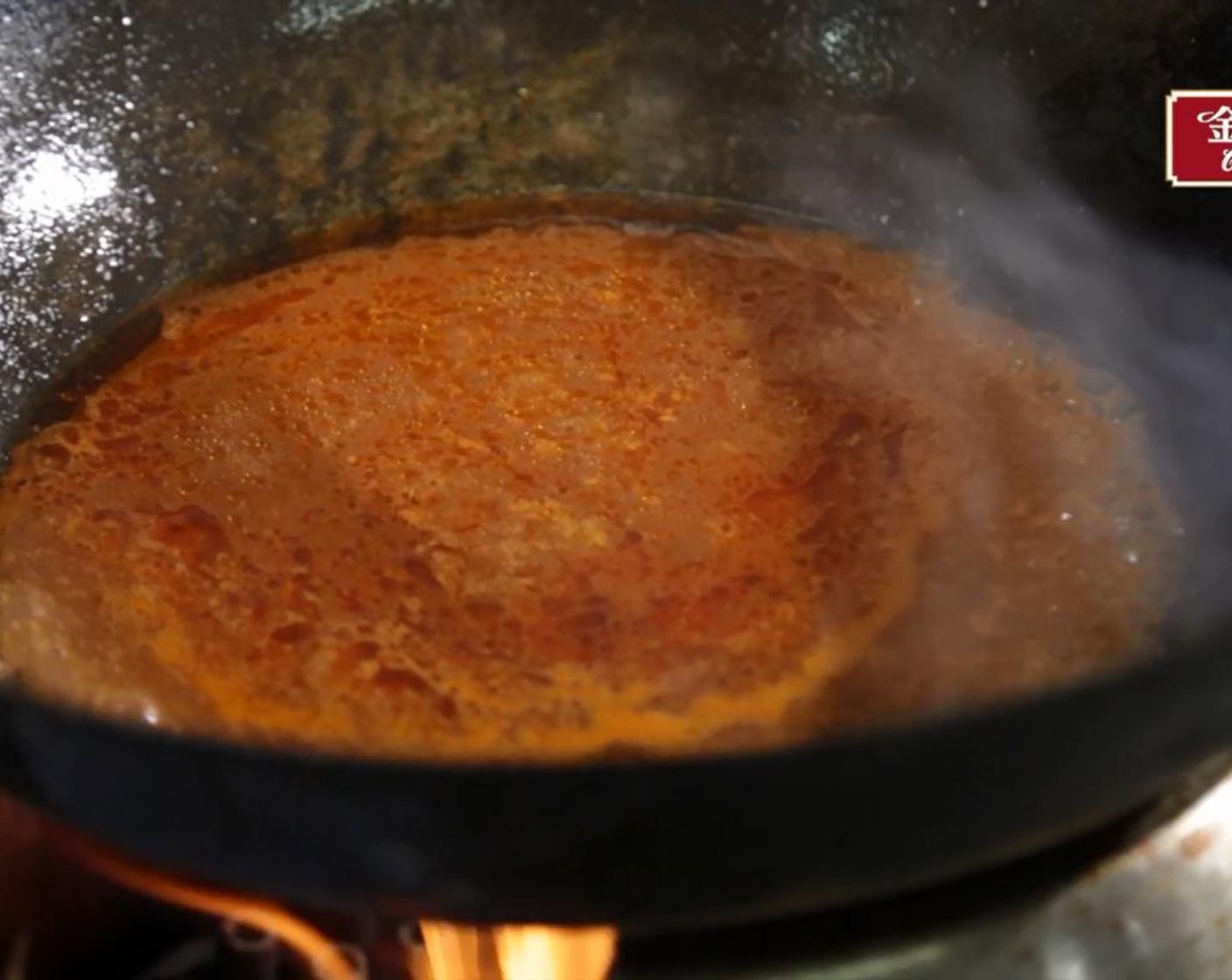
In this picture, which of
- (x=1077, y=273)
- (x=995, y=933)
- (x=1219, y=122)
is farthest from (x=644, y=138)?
(x=995, y=933)

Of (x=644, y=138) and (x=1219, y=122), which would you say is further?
(x=644, y=138)

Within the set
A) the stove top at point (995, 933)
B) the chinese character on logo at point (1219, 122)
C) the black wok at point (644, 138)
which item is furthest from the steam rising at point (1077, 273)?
the stove top at point (995, 933)

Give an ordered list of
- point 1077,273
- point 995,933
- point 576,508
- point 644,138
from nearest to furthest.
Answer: point 995,933, point 576,508, point 1077,273, point 644,138

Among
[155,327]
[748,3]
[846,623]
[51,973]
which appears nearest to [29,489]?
[155,327]

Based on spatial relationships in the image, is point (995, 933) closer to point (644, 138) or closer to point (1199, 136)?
point (1199, 136)

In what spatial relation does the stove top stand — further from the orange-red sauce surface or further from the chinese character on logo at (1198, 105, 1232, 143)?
the chinese character on logo at (1198, 105, 1232, 143)

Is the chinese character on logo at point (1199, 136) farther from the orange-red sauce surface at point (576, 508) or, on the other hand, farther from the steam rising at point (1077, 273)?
the orange-red sauce surface at point (576, 508)
